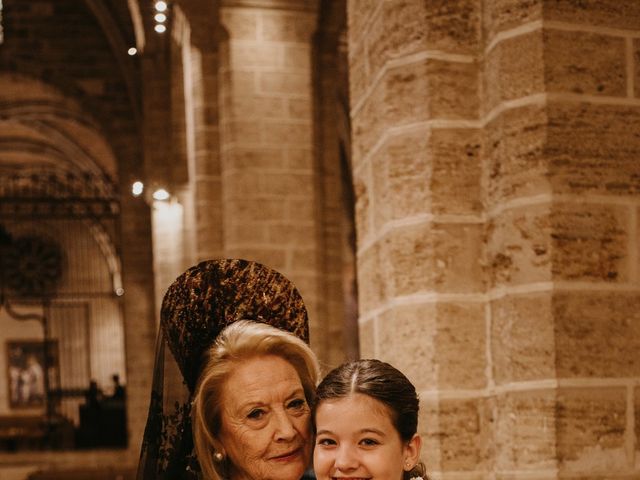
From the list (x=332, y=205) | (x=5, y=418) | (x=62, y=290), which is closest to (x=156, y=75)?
(x=332, y=205)

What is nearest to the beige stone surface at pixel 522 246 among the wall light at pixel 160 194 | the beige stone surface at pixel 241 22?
the beige stone surface at pixel 241 22

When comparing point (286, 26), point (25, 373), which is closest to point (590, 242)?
point (286, 26)

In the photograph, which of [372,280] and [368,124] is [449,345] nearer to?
[372,280]

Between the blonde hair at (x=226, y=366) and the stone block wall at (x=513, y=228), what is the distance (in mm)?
331

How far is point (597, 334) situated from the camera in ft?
7.34

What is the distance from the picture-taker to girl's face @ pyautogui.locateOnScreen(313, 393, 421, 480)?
6.57ft

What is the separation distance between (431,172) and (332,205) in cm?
520

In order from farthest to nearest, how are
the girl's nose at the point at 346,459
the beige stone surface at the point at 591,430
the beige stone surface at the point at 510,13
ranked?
the beige stone surface at the point at 510,13
the beige stone surface at the point at 591,430
the girl's nose at the point at 346,459

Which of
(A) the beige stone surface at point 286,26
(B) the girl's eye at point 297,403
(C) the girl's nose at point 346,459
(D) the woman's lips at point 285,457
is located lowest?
(D) the woman's lips at point 285,457

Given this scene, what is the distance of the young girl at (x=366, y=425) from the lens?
201 cm

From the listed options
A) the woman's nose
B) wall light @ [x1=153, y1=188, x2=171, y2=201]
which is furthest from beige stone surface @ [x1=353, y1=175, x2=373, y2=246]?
wall light @ [x1=153, y1=188, x2=171, y2=201]

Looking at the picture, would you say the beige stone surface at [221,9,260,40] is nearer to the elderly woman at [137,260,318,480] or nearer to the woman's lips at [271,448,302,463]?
the elderly woman at [137,260,318,480]

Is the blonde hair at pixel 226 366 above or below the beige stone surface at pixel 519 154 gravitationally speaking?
below

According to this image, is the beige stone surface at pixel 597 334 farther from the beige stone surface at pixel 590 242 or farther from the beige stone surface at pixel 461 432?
the beige stone surface at pixel 461 432
